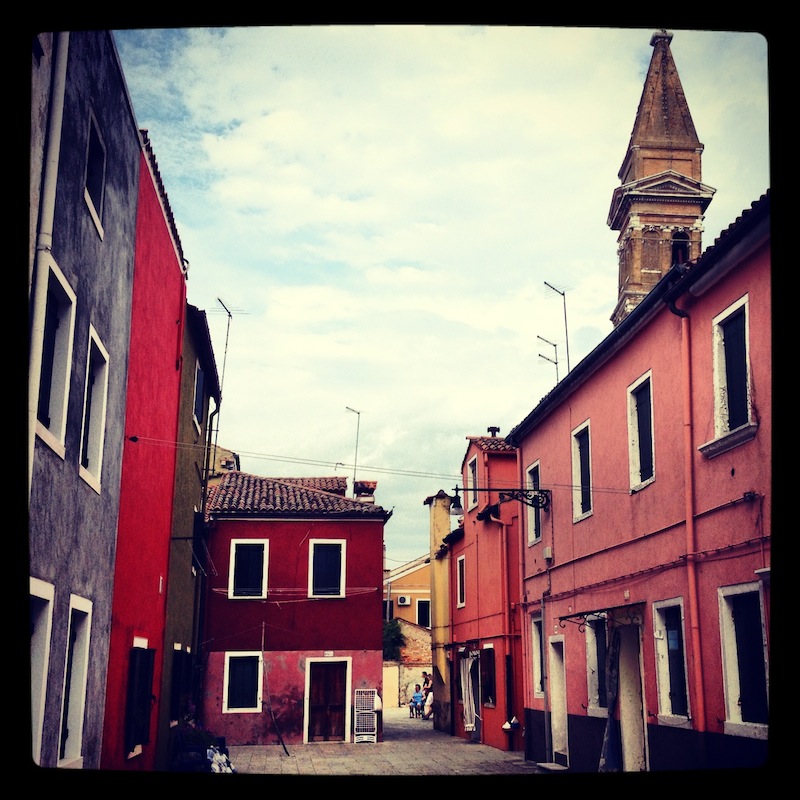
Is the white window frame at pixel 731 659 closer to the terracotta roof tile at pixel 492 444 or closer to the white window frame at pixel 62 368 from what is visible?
the white window frame at pixel 62 368

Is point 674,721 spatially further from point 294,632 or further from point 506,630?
point 294,632

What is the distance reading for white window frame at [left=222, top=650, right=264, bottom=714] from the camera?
2167 cm

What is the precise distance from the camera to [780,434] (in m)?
5.26

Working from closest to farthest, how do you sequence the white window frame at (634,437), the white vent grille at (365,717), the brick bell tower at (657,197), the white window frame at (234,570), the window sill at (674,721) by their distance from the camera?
the window sill at (674,721) → the white window frame at (634,437) → the white vent grille at (365,717) → the white window frame at (234,570) → the brick bell tower at (657,197)

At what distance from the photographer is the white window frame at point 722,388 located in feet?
28.4

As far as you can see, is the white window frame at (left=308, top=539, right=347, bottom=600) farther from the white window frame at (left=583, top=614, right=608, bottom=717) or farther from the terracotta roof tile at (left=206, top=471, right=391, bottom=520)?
the white window frame at (left=583, top=614, right=608, bottom=717)

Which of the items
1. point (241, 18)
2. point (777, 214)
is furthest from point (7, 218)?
point (777, 214)

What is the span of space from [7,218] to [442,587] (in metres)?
24.6

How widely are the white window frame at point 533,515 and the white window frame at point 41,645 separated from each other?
35.2 ft

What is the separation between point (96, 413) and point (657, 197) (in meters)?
23.6

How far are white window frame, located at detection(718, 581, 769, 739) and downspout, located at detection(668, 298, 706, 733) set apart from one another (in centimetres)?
56

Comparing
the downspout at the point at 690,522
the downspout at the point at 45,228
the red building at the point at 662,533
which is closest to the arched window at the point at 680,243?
the red building at the point at 662,533

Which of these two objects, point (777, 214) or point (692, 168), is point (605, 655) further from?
point (692, 168)

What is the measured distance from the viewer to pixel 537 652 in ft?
55.1
